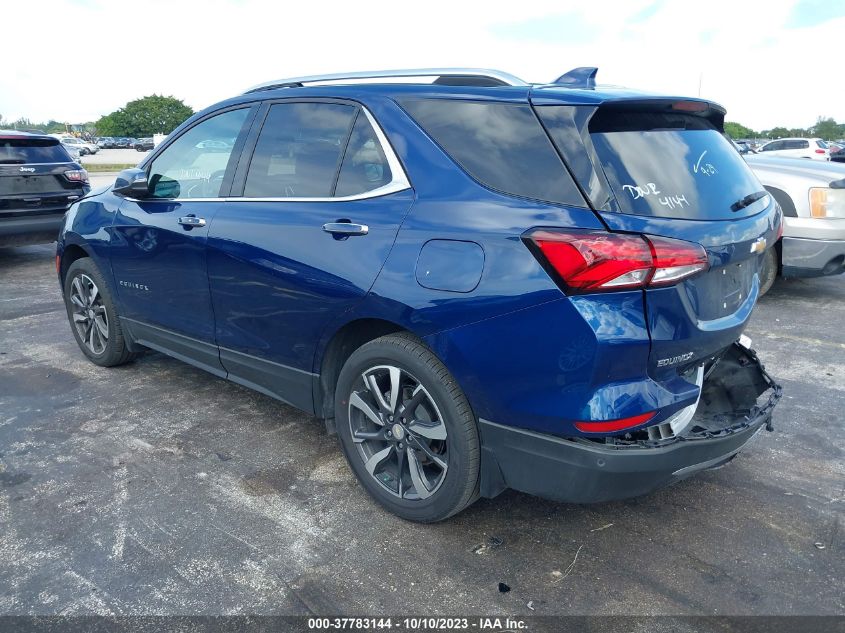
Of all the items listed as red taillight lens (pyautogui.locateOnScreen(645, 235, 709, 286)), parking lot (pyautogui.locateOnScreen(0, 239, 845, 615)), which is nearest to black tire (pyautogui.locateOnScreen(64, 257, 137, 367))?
parking lot (pyautogui.locateOnScreen(0, 239, 845, 615))

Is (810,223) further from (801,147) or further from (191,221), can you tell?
(801,147)

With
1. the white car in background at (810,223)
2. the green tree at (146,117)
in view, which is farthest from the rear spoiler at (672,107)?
the green tree at (146,117)

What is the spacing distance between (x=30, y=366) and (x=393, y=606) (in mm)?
3785

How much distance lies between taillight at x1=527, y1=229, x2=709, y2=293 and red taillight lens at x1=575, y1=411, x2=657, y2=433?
0.45 meters

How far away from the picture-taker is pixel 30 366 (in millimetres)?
4980

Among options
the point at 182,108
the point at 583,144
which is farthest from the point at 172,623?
the point at 182,108

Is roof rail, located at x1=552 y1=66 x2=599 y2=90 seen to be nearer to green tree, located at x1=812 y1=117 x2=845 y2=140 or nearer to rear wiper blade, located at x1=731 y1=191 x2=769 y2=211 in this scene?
rear wiper blade, located at x1=731 y1=191 x2=769 y2=211

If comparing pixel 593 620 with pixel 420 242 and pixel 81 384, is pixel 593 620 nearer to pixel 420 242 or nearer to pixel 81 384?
pixel 420 242

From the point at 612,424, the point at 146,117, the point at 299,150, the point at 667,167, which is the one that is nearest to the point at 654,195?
the point at 667,167

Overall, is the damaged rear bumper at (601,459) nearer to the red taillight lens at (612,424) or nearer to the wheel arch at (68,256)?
the red taillight lens at (612,424)

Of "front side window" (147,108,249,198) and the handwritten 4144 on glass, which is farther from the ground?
"front side window" (147,108,249,198)

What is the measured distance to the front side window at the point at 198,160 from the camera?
3.72 metres

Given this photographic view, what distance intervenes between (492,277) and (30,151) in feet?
26.0

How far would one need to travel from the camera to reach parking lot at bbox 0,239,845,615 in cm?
250
